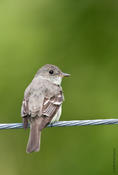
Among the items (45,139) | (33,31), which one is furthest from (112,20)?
(45,139)

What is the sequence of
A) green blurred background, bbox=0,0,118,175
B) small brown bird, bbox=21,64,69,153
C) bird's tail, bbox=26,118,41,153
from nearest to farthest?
1. bird's tail, bbox=26,118,41,153
2. small brown bird, bbox=21,64,69,153
3. green blurred background, bbox=0,0,118,175

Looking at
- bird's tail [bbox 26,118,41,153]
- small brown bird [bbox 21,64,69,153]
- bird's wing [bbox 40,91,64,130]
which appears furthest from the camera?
bird's wing [bbox 40,91,64,130]

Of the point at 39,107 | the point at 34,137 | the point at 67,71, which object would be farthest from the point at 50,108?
the point at 67,71

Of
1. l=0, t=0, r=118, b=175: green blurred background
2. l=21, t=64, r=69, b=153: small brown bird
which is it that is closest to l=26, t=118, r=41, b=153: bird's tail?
l=21, t=64, r=69, b=153: small brown bird

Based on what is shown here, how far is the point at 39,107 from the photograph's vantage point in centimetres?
707

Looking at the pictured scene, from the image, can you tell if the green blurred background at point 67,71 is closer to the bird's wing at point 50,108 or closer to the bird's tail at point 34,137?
the bird's wing at point 50,108

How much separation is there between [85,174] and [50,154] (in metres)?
0.68

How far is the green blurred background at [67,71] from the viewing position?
29.2 ft

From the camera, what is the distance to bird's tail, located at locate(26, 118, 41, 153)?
666 cm

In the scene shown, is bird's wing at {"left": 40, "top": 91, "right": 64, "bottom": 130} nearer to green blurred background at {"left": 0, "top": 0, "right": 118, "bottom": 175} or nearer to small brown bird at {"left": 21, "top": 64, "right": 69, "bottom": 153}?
A: small brown bird at {"left": 21, "top": 64, "right": 69, "bottom": 153}

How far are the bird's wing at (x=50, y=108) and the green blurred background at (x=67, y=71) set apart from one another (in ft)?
5.46

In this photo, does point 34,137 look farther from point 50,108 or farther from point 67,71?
point 67,71

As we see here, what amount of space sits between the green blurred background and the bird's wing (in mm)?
1664

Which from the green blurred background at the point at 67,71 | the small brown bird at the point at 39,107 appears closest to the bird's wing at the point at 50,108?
the small brown bird at the point at 39,107
